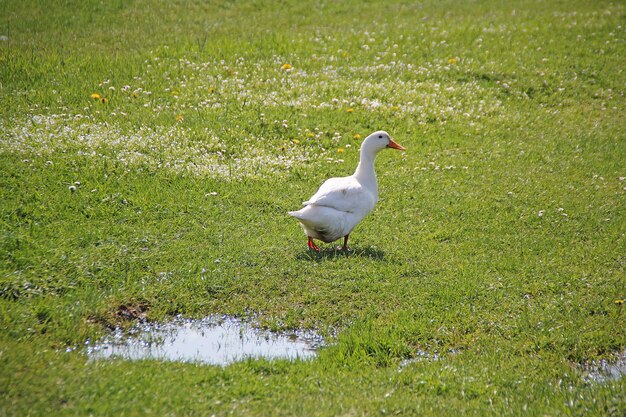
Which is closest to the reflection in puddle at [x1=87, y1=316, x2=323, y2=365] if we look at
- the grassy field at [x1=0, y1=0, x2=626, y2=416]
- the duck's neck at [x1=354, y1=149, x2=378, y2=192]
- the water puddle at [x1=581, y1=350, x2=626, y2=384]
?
the grassy field at [x1=0, y1=0, x2=626, y2=416]

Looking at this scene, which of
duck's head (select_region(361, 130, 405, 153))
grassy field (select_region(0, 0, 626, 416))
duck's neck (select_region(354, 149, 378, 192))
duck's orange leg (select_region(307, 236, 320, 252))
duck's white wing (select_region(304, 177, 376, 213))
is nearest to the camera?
grassy field (select_region(0, 0, 626, 416))

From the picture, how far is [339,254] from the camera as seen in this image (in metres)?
9.61

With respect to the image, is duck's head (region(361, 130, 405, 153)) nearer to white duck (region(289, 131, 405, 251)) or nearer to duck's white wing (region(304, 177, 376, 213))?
white duck (region(289, 131, 405, 251))

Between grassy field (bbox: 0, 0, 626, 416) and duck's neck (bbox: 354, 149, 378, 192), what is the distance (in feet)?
2.39

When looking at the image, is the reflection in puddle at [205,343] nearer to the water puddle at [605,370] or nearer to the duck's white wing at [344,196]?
the duck's white wing at [344,196]

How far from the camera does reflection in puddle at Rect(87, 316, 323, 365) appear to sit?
7.18 meters

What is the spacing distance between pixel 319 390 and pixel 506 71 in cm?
1241

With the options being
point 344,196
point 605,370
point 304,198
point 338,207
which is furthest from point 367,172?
point 605,370

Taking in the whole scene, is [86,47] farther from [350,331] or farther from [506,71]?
[350,331]

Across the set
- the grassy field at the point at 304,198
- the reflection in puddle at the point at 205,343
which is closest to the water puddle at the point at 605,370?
the grassy field at the point at 304,198

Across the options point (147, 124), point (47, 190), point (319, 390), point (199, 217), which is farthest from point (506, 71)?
point (319, 390)

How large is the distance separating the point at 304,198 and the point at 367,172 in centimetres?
142

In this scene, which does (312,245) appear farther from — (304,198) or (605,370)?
Answer: (605,370)

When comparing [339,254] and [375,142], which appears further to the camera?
[375,142]
